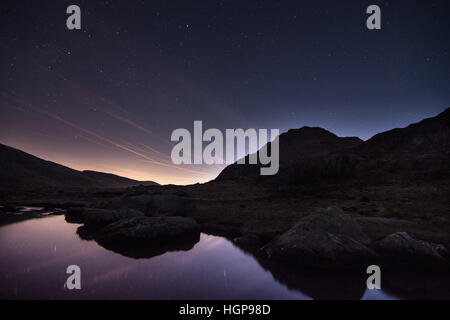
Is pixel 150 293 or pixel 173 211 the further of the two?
pixel 173 211

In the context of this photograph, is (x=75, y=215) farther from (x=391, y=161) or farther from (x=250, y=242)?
(x=391, y=161)

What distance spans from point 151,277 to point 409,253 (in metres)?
12.9

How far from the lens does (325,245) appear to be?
37.8 ft

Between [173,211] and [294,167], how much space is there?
47956 millimetres

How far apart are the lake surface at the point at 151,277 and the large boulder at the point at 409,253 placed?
3830 mm

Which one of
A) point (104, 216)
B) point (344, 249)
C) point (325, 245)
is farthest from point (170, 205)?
point (344, 249)

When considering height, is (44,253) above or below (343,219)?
below

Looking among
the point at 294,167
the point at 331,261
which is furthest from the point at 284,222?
the point at 294,167

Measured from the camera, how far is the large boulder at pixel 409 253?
37.3 ft

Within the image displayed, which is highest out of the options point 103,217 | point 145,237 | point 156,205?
point 156,205

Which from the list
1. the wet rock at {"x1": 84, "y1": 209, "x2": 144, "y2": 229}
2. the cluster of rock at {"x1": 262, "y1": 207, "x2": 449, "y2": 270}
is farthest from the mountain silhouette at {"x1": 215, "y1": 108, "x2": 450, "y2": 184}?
the wet rock at {"x1": 84, "y1": 209, "x2": 144, "y2": 229}
